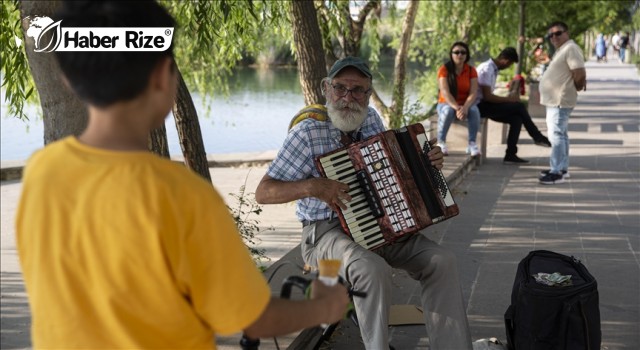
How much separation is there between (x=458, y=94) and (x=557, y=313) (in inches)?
260

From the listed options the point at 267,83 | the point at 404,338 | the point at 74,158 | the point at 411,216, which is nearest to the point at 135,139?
the point at 74,158

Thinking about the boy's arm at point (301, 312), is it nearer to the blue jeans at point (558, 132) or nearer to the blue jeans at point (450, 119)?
the blue jeans at point (558, 132)

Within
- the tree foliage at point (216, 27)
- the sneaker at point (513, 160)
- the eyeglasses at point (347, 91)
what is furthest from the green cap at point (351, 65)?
the sneaker at point (513, 160)

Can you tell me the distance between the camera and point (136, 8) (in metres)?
1.74

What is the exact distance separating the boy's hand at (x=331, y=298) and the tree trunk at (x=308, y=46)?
5412 millimetres

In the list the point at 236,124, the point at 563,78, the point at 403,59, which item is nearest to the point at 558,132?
the point at 563,78

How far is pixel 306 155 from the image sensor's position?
408 centimetres

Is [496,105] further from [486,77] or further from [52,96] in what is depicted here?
[52,96]

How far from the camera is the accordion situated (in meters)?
3.85

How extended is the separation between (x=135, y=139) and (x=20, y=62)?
3652mm

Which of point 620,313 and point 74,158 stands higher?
point 74,158

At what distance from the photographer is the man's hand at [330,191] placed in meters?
3.76

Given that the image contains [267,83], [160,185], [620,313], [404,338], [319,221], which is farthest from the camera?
[267,83]

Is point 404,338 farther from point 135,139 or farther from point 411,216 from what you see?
point 135,139
